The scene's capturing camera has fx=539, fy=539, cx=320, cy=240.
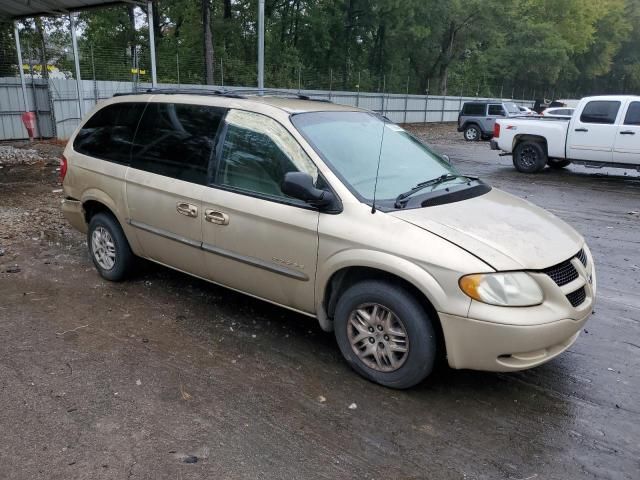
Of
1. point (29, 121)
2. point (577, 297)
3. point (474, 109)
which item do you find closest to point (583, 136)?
point (577, 297)

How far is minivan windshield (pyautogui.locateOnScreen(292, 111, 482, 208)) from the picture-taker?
3.73 metres

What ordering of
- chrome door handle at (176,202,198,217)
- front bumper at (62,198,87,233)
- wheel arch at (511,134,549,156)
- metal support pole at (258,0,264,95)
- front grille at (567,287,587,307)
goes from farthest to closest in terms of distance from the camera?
wheel arch at (511,134,549,156), metal support pole at (258,0,264,95), front bumper at (62,198,87,233), chrome door handle at (176,202,198,217), front grille at (567,287,587,307)

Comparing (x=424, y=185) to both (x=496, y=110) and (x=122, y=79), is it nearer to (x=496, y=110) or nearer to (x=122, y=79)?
(x=122, y=79)

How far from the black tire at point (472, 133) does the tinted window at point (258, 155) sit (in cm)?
2191

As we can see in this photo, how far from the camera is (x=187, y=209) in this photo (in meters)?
4.29

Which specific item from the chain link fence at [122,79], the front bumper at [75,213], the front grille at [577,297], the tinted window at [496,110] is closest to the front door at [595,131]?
the chain link fence at [122,79]

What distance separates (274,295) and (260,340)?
423 millimetres

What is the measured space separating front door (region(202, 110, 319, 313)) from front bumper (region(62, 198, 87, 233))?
1879 mm

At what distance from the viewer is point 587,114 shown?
40.3ft

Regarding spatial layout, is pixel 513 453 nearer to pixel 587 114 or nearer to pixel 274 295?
pixel 274 295

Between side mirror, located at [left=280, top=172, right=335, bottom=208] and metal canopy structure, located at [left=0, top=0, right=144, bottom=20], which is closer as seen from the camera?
side mirror, located at [left=280, top=172, right=335, bottom=208]

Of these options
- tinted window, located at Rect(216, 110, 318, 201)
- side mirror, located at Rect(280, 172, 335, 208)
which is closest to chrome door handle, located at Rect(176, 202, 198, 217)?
tinted window, located at Rect(216, 110, 318, 201)

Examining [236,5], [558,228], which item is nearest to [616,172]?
[558,228]

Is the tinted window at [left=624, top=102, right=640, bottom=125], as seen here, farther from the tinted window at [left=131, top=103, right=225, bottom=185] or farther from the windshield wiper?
the tinted window at [left=131, top=103, right=225, bottom=185]
